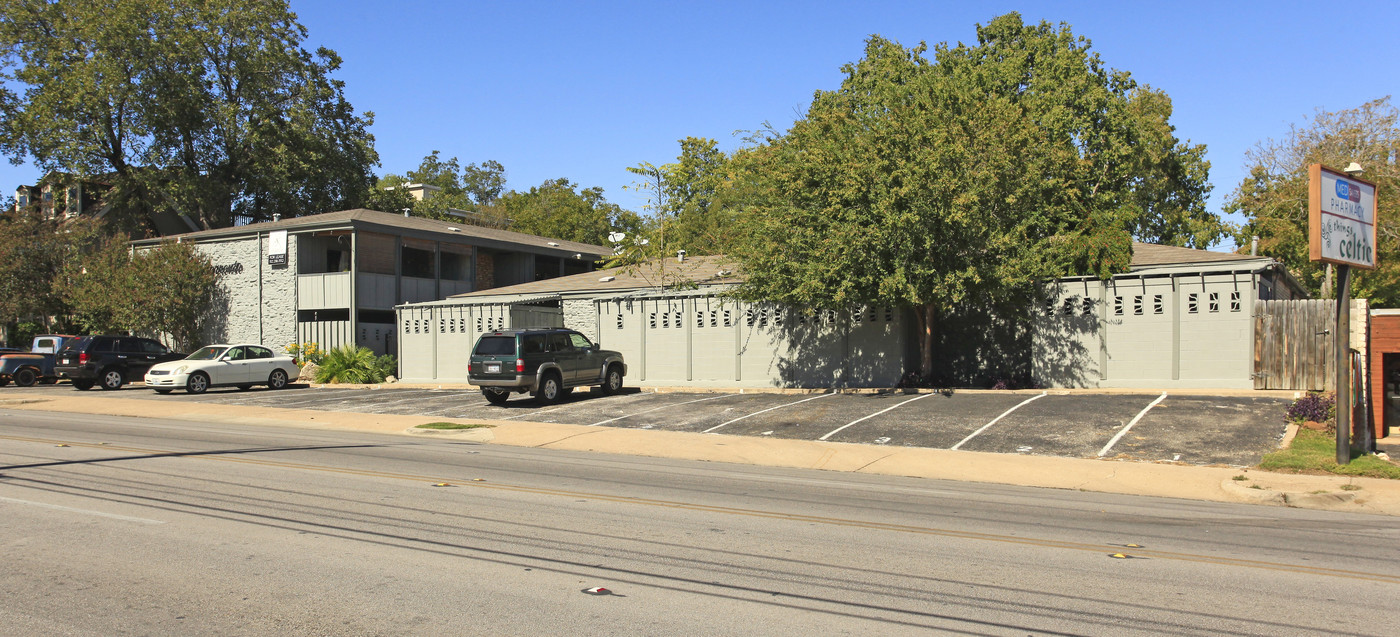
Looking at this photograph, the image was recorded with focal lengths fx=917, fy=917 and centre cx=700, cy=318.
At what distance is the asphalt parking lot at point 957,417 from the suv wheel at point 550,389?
0.41 m

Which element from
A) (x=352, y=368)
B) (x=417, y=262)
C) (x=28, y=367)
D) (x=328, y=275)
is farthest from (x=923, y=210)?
(x=28, y=367)

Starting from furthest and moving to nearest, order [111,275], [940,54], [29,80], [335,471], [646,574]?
[29,80] < [111,275] < [940,54] < [335,471] < [646,574]

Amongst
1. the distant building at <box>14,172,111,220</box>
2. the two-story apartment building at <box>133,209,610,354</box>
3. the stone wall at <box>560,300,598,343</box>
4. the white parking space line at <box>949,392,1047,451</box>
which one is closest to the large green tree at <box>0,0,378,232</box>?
the distant building at <box>14,172,111,220</box>

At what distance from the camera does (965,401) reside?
1983cm

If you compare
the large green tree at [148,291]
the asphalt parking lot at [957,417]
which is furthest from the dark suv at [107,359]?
the asphalt parking lot at [957,417]

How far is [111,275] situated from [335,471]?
98.1 feet

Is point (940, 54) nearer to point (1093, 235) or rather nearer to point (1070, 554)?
point (1093, 235)

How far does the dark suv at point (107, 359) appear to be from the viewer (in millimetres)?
28766

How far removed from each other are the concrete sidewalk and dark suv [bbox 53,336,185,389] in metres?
8.32

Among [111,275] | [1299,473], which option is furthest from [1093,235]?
[111,275]

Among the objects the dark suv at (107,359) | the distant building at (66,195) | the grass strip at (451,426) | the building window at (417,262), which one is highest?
the distant building at (66,195)

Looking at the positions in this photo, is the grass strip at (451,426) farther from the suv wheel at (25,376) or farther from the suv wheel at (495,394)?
the suv wheel at (25,376)

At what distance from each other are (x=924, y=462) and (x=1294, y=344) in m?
9.82

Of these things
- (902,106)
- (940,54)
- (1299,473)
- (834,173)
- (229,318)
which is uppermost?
(940,54)
